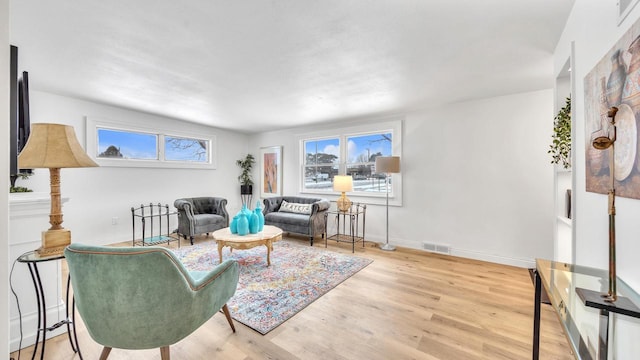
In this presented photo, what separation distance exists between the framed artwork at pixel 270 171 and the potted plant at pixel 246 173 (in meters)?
0.30

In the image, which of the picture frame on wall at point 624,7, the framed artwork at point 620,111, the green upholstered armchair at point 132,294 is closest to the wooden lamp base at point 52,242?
the green upholstered armchair at point 132,294

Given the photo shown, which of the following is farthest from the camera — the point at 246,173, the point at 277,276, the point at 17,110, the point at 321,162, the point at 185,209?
the point at 246,173

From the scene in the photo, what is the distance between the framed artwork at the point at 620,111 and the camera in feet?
3.06

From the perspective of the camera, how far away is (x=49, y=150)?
58.1 inches

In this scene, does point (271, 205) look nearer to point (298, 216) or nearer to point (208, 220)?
point (298, 216)

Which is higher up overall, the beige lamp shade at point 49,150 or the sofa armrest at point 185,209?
the beige lamp shade at point 49,150

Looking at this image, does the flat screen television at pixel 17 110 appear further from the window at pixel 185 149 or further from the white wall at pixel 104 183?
the window at pixel 185 149

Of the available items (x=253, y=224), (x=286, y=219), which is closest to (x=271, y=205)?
(x=286, y=219)

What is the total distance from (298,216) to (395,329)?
2.91m

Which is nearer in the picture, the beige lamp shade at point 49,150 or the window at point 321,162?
the beige lamp shade at point 49,150

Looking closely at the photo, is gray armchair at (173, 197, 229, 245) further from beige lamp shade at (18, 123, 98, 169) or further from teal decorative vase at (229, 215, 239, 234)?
beige lamp shade at (18, 123, 98, 169)

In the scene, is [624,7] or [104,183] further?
[104,183]

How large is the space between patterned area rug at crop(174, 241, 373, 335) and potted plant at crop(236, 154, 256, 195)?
2.24 m

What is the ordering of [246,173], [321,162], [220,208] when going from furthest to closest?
[246,173], [321,162], [220,208]
